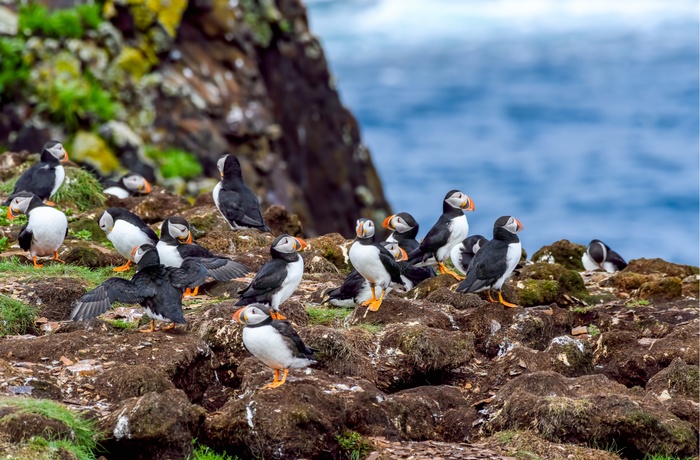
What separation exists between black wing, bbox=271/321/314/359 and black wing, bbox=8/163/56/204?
6194 millimetres

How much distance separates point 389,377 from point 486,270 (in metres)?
1.62

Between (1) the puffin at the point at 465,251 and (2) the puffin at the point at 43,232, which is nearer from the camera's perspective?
(2) the puffin at the point at 43,232

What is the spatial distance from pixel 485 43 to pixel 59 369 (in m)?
81.3

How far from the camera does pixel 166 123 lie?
73.4ft

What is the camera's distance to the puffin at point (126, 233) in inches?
444

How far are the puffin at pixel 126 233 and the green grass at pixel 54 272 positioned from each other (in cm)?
24

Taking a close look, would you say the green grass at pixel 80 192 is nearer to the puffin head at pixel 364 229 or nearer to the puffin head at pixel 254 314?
the puffin head at pixel 364 229

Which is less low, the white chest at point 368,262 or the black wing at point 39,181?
the white chest at point 368,262

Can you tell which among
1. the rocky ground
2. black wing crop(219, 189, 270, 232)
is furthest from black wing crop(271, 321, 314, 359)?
black wing crop(219, 189, 270, 232)

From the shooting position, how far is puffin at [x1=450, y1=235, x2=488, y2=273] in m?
12.1

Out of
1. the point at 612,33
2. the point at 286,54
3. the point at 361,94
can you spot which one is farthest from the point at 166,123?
the point at 612,33

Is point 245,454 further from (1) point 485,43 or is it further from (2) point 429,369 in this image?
(1) point 485,43

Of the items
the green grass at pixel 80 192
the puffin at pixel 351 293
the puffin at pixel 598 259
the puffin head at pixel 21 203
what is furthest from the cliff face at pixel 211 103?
the puffin at pixel 351 293

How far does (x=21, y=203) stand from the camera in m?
12.1
